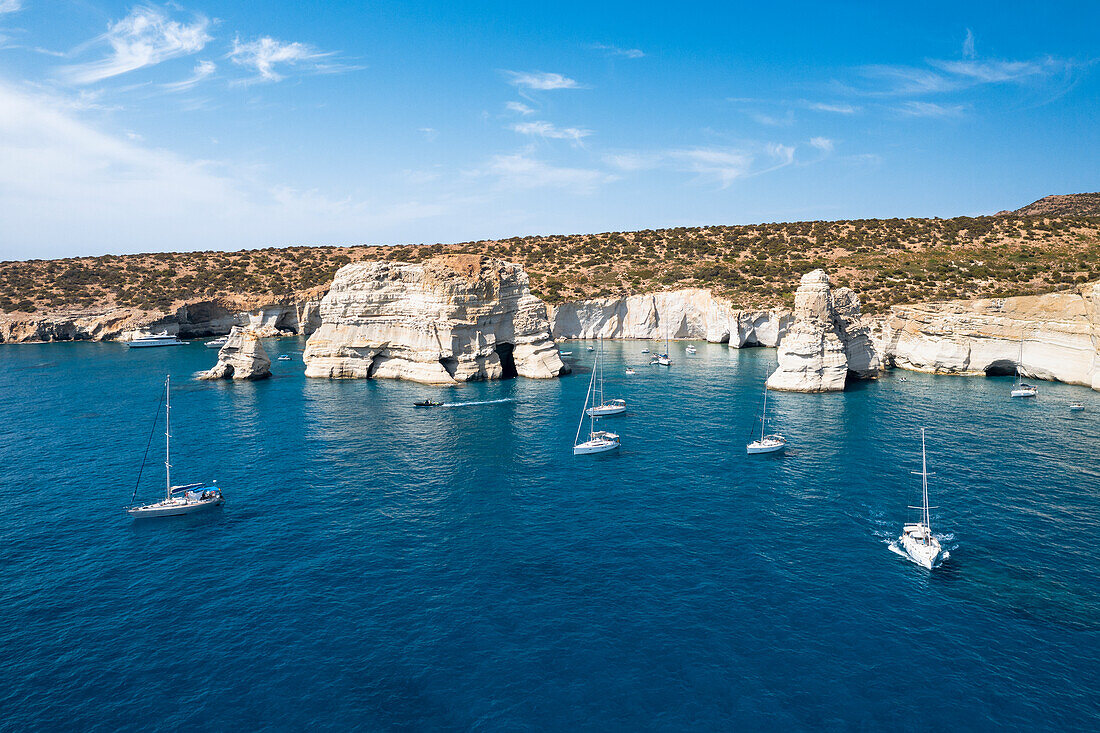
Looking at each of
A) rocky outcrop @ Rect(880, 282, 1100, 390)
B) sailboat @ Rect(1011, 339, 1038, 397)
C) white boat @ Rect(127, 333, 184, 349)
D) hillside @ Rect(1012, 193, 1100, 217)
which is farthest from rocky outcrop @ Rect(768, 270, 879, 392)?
hillside @ Rect(1012, 193, 1100, 217)

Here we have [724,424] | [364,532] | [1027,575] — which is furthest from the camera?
[724,424]

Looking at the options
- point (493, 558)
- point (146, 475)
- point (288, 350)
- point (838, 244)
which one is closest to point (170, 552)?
point (146, 475)

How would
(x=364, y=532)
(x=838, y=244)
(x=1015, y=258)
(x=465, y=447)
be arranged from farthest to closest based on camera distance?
(x=838, y=244) < (x=1015, y=258) < (x=465, y=447) < (x=364, y=532)

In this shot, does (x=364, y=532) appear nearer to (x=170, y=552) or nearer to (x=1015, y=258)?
(x=170, y=552)

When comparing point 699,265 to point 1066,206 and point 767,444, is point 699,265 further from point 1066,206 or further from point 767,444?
point 1066,206

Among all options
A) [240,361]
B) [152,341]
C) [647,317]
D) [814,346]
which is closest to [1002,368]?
[814,346]

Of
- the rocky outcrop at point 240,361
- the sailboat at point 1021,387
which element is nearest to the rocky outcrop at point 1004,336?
the sailboat at point 1021,387

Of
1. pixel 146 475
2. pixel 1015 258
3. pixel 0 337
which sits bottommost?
pixel 146 475
